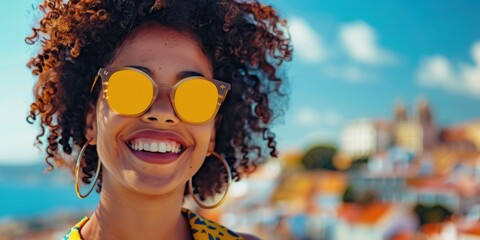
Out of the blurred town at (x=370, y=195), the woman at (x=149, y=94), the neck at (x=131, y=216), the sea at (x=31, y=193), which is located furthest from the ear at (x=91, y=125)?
the sea at (x=31, y=193)

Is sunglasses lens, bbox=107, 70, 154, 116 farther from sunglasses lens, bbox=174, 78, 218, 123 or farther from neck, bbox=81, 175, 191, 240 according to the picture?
neck, bbox=81, 175, 191, 240

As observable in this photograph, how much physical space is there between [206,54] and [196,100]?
16cm

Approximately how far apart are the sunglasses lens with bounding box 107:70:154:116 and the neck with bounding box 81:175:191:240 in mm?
180

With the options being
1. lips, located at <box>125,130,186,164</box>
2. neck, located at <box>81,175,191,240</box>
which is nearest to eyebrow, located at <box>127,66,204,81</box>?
lips, located at <box>125,130,186,164</box>

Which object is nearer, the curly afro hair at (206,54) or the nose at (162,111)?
the nose at (162,111)

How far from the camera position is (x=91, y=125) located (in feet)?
3.99

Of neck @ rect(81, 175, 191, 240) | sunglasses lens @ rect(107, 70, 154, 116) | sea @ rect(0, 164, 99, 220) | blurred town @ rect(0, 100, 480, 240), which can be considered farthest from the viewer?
sea @ rect(0, 164, 99, 220)

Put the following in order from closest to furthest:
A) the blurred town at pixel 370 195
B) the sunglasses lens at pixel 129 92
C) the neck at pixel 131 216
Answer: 1. the sunglasses lens at pixel 129 92
2. the neck at pixel 131 216
3. the blurred town at pixel 370 195

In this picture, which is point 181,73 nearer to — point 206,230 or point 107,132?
point 107,132

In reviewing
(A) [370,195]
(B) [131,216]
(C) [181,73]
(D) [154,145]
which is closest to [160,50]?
(C) [181,73]

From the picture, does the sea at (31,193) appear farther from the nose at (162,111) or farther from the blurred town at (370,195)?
the nose at (162,111)

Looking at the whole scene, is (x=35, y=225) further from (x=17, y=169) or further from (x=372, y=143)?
(x=17, y=169)

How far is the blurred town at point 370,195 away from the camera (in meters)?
23.0

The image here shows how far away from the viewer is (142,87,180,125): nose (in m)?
1.06
